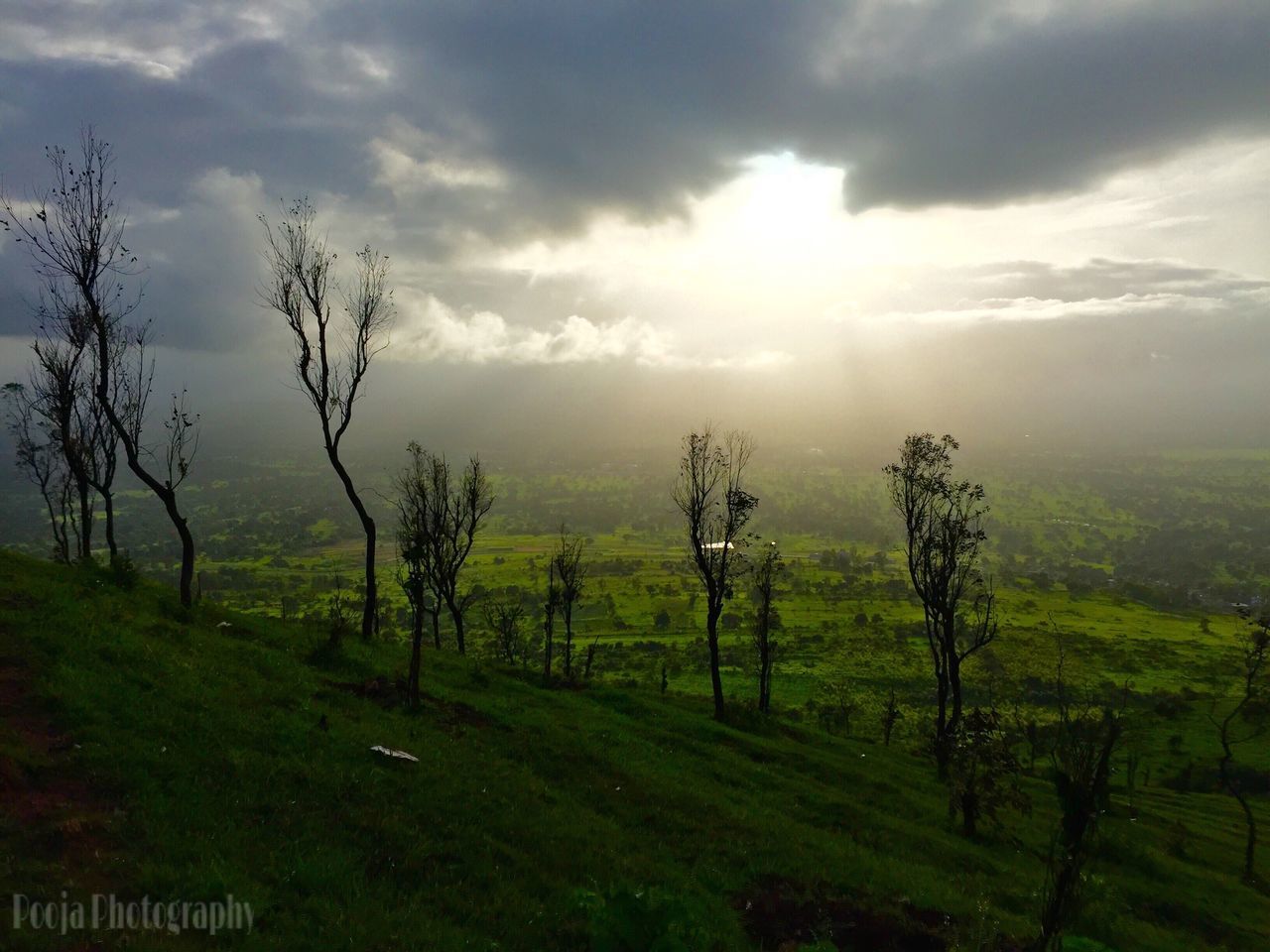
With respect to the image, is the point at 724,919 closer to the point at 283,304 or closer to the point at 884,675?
the point at 283,304

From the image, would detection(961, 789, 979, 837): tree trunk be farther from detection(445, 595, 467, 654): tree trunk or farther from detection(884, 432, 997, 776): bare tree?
detection(445, 595, 467, 654): tree trunk

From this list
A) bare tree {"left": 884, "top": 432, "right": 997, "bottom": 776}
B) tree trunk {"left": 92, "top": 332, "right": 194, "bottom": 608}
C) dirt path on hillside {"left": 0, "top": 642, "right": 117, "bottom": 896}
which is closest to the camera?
dirt path on hillside {"left": 0, "top": 642, "right": 117, "bottom": 896}

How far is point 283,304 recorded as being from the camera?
92.7 ft

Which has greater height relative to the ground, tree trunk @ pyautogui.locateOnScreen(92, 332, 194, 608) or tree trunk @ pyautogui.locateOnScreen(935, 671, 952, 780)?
tree trunk @ pyautogui.locateOnScreen(92, 332, 194, 608)

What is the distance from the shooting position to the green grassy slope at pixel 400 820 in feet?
28.5

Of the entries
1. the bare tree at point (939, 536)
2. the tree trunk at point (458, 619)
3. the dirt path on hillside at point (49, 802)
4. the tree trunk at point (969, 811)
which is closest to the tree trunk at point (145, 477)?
the dirt path on hillside at point (49, 802)

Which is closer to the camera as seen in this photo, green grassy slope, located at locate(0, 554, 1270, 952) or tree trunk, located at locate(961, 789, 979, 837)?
green grassy slope, located at locate(0, 554, 1270, 952)

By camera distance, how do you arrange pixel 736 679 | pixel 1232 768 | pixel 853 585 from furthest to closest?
pixel 853 585
pixel 736 679
pixel 1232 768

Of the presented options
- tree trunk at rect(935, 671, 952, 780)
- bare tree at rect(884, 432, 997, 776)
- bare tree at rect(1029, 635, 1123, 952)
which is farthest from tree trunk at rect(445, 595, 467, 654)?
bare tree at rect(1029, 635, 1123, 952)

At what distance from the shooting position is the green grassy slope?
8695 millimetres

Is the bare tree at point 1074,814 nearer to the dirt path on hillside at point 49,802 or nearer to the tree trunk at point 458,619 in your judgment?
the dirt path on hillside at point 49,802

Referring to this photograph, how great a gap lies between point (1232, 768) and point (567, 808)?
90514 millimetres

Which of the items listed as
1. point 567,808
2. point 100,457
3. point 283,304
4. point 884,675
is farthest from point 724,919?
point 884,675

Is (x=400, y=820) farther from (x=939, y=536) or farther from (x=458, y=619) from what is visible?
(x=939, y=536)
